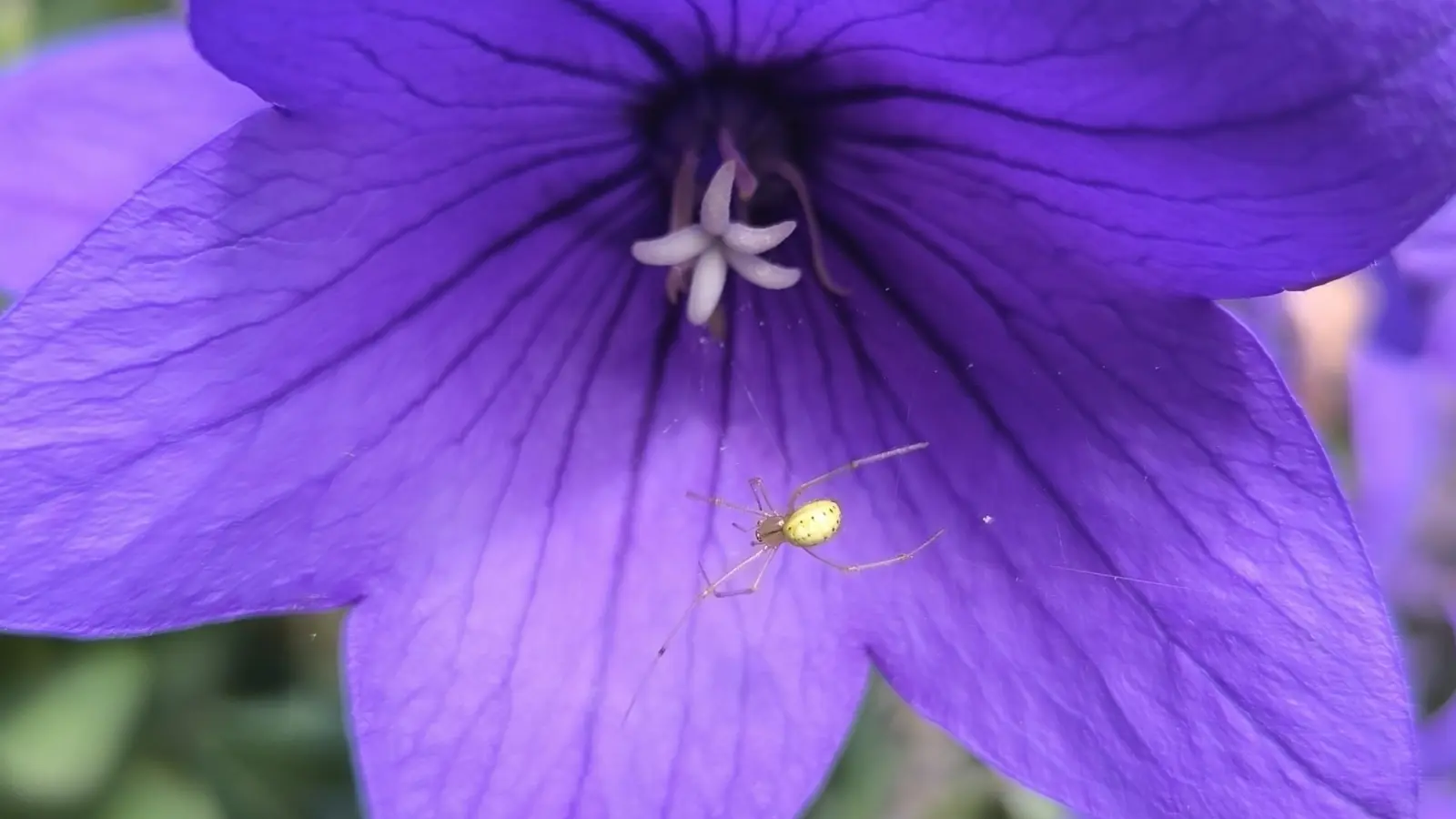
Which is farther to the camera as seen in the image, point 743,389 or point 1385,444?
point 1385,444

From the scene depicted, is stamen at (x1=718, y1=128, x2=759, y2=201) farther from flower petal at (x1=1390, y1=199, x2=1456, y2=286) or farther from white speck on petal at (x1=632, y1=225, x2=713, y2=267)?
flower petal at (x1=1390, y1=199, x2=1456, y2=286)

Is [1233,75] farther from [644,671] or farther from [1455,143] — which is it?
[644,671]

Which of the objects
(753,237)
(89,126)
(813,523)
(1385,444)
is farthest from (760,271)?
(1385,444)

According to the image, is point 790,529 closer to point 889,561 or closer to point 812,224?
point 889,561

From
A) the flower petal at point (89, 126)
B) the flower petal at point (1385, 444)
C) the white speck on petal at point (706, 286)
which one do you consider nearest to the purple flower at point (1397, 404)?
the flower petal at point (1385, 444)

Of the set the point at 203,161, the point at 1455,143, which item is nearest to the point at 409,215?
the point at 203,161
